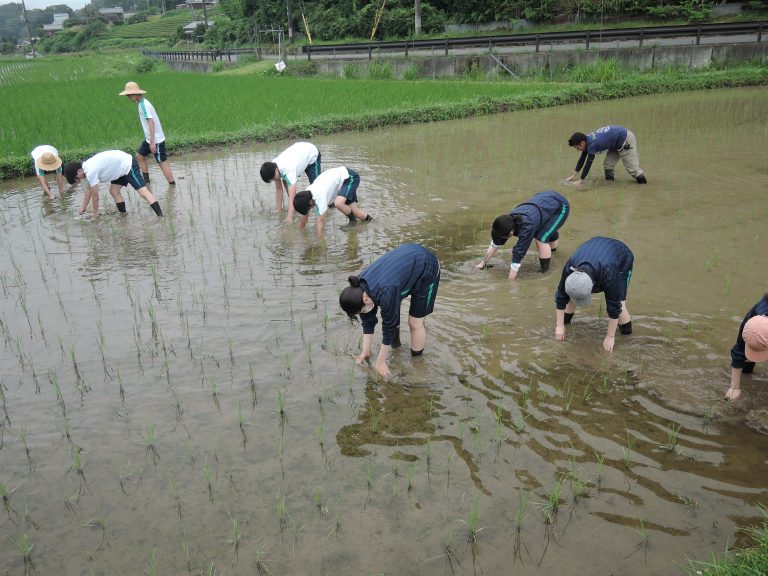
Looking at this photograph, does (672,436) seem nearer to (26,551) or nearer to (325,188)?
(26,551)

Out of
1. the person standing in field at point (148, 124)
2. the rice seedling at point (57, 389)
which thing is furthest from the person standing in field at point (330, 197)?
the person standing in field at point (148, 124)

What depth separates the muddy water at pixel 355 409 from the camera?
2754 millimetres

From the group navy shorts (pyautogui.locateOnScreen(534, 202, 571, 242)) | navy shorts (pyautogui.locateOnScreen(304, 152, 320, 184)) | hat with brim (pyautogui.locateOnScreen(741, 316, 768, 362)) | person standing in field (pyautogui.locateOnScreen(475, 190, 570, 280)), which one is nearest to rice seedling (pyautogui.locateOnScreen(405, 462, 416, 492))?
hat with brim (pyautogui.locateOnScreen(741, 316, 768, 362))

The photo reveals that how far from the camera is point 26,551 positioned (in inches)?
106

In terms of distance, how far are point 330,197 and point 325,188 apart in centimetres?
17

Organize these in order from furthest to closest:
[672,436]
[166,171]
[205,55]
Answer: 1. [205,55]
2. [166,171]
3. [672,436]

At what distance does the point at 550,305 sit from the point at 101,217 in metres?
5.49

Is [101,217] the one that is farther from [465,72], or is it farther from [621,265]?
[465,72]

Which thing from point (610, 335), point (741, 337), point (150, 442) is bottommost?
point (150, 442)

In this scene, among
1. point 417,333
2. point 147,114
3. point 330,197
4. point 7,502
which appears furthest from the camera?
point 147,114

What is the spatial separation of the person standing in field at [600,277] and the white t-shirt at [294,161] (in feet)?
11.8

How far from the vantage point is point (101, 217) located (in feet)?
24.4

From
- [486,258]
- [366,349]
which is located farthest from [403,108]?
[366,349]

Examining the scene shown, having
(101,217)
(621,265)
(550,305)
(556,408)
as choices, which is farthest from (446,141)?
(556,408)
